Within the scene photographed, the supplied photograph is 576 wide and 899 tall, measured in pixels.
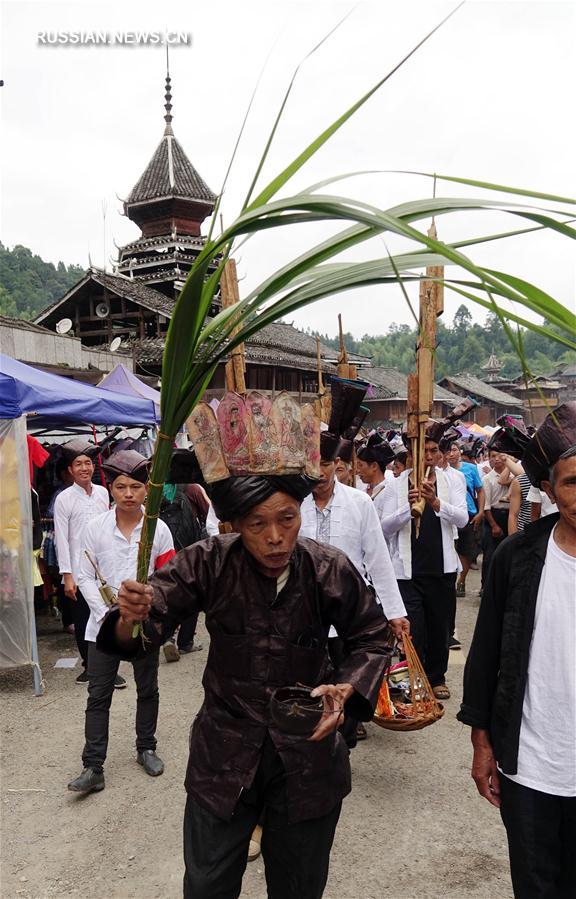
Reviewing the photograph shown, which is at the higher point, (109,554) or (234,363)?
(234,363)

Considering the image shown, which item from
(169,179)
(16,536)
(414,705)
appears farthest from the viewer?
(169,179)

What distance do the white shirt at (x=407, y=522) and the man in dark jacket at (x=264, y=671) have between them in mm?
2659

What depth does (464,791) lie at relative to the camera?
3.81m

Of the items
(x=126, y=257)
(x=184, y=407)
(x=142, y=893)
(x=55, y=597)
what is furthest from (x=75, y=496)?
(x=126, y=257)

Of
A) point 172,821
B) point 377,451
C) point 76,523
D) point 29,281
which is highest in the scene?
point 29,281

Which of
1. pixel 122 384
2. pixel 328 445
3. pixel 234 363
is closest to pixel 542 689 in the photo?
pixel 234 363

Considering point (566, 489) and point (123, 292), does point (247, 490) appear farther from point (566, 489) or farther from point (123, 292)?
point (123, 292)

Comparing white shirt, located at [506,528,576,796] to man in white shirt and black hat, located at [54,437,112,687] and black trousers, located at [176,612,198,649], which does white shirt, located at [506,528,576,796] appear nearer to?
man in white shirt and black hat, located at [54,437,112,687]

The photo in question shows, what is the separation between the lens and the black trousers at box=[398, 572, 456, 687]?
4840 millimetres

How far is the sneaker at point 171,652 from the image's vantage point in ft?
19.5

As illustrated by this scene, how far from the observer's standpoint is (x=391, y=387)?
42250 millimetres

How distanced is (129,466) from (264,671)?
2.25m

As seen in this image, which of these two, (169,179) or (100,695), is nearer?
(100,695)

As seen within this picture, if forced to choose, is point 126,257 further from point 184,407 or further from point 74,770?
point 184,407
